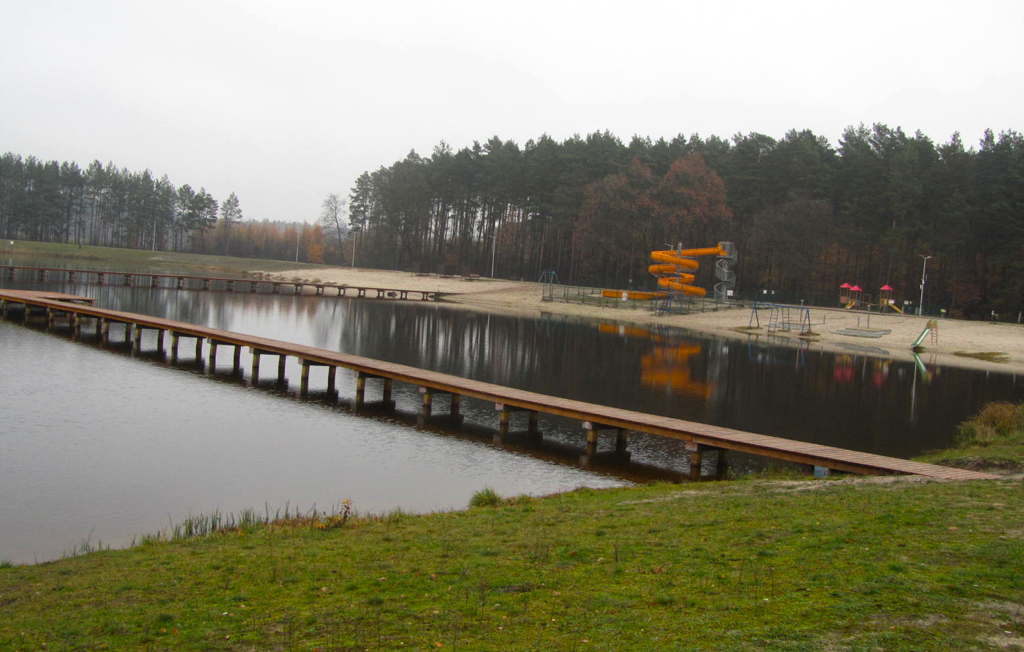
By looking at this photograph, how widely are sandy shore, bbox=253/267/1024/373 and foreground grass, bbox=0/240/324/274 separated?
20.5 metres

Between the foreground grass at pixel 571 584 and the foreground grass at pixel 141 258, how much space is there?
3503 inches

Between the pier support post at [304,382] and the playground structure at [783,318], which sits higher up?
the playground structure at [783,318]

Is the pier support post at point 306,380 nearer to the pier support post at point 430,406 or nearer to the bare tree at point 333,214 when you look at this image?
the pier support post at point 430,406

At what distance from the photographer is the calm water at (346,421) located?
11234 mm

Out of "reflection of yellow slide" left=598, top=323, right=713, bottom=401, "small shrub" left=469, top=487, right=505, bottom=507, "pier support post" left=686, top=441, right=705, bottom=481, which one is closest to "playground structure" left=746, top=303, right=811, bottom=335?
"reflection of yellow slide" left=598, top=323, right=713, bottom=401

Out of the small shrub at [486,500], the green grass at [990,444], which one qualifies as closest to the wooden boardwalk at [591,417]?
the green grass at [990,444]

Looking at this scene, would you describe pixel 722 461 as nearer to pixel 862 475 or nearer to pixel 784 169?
pixel 862 475

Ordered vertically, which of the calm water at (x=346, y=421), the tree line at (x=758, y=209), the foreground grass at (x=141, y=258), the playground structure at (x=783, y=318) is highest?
the tree line at (x=758, y=209)

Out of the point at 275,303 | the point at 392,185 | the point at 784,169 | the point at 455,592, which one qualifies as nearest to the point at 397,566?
the point at 455,592

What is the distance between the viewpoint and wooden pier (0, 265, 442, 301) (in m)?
Result: 58.6

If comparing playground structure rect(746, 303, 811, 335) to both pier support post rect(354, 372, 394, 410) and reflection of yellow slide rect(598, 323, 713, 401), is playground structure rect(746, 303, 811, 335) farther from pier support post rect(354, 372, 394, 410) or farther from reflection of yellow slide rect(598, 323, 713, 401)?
pier support post rect(354, 372, 394, 410)

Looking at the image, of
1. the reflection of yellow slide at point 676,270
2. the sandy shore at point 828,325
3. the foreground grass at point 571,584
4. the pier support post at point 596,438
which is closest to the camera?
the foreground grass at point 571,584

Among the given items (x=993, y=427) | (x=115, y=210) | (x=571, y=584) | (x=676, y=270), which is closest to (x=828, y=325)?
(x=676, y=270)

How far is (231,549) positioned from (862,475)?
31.8ft
